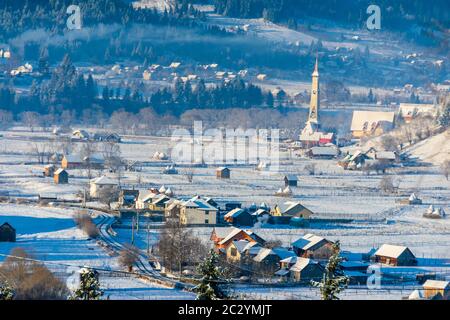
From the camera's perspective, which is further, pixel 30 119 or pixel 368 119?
pixel 368 119

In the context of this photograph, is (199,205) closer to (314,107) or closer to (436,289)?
(436,289)

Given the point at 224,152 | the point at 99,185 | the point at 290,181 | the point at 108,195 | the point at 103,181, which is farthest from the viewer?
the point at 224,152

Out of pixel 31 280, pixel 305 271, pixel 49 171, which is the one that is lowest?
pixel 49 171

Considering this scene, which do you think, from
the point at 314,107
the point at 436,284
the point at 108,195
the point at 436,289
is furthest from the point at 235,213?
the point at 314,107

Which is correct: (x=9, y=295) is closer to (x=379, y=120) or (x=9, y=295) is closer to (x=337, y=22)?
(x=379, y=120)

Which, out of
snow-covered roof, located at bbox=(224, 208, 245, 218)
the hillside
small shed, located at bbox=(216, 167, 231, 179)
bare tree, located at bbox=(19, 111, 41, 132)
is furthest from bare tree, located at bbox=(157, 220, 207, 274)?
bare tree, located at bbox=(19, 111, 41, 132)

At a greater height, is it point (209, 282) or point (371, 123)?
point (209, 282)
